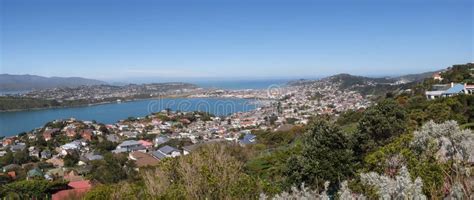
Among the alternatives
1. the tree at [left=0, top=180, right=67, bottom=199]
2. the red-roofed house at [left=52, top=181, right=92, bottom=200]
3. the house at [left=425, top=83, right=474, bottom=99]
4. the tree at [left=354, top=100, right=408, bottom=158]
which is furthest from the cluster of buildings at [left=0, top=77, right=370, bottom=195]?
the tree at [left=354, top=100, right=408, bottom=158]

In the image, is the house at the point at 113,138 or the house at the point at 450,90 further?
the house at the point at 113,138

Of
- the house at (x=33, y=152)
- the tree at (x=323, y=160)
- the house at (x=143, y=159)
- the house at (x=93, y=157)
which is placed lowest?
the house at (x=33, y=152)

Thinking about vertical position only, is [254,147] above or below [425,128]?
below

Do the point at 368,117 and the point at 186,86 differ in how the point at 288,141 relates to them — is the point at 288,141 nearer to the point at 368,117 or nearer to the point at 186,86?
the point at 368,117

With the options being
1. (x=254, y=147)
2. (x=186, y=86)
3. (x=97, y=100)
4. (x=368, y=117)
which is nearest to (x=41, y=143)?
(x=254, y=147)

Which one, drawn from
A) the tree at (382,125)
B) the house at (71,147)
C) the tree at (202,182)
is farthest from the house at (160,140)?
the tree at (202,182)

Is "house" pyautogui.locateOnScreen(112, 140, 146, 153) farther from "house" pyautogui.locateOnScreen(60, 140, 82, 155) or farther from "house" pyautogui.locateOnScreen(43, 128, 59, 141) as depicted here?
"house" pyautogui.locateOnScreen(43, 128, 59, 141)

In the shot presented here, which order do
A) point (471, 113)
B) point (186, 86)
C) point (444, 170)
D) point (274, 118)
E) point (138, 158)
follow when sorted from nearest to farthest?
point (444, 170)
point (471, 113)
point (138, 158)
point (274, 118)
point (186, 86)

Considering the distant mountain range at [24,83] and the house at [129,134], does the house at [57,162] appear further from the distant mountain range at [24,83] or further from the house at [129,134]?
the distant mountain range at [24,83]

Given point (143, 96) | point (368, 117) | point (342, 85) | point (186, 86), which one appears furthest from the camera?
point (186, 86)
